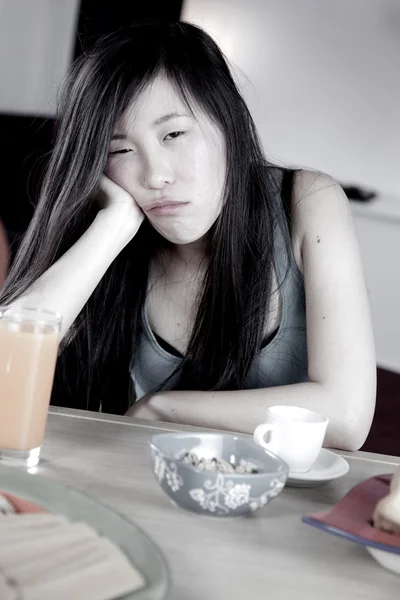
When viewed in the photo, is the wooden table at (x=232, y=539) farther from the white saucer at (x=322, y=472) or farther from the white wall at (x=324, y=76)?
the white wall at (x=324, y=76)

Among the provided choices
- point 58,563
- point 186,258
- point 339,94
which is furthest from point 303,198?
point 339,94

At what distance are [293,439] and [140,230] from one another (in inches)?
→ 31.9

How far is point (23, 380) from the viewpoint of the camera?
30.0 inches

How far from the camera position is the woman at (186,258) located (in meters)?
1.17

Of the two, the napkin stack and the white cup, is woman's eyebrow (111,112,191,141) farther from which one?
the napkin stack

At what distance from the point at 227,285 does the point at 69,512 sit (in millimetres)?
868

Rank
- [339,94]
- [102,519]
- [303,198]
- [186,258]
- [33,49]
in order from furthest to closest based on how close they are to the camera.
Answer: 1. [339,94]
2. [33,49]
3. [186,258]
4. [303,198]
5. [102,519]

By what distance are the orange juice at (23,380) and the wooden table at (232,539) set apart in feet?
0.15

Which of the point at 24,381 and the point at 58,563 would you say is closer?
the point at 58,563

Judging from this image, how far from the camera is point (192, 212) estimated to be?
1.26 m

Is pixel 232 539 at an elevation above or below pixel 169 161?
below

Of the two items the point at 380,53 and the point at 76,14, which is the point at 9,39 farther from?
the point at 380,53

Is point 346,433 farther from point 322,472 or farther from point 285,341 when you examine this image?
point 285,341

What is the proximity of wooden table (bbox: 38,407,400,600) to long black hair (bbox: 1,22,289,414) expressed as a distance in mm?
526
